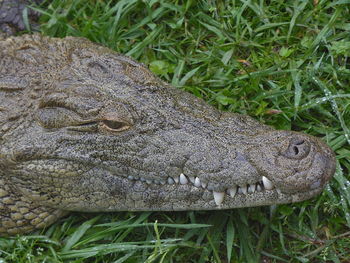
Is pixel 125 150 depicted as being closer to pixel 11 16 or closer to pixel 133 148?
pixel 133 148

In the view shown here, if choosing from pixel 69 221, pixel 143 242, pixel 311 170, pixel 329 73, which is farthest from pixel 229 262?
pixel 329 73

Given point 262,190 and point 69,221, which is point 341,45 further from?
point 69,221

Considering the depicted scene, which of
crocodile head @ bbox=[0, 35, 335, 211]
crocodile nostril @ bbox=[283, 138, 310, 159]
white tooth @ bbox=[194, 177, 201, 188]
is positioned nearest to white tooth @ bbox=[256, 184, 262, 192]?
crocodile head @ bbox=[0, 35, 335, 211]

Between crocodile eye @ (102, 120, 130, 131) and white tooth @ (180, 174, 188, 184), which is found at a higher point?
crocodile eye @ (102, 120, 130, 131)

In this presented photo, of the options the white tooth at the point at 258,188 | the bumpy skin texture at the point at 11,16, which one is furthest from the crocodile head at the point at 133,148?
the bumpy skin texture at the point at 11,16

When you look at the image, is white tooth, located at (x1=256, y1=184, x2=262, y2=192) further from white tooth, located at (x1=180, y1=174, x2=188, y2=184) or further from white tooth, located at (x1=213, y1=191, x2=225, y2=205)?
white tooth, located at (x1=180, y1=174, x2=188, y2=184)
